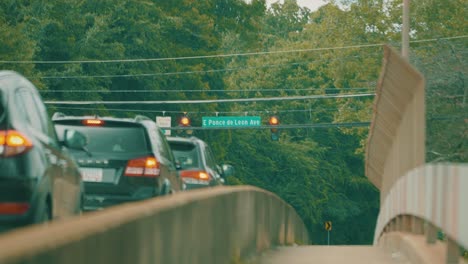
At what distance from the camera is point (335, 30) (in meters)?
71.2

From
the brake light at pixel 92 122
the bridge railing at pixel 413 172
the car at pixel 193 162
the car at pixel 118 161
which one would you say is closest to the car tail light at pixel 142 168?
the car at pixel 118 161

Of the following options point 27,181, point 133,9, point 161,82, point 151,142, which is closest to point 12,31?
point 133,9

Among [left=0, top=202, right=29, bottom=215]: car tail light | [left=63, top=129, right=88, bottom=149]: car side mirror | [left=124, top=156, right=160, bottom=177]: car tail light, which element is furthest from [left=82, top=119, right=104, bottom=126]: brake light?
[left=0, top=202, right=29, bottom=215]: car tail light

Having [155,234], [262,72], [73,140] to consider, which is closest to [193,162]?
[73,140]

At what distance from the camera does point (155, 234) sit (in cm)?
604

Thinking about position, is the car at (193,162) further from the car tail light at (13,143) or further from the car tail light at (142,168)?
the car tail light at (13,143)

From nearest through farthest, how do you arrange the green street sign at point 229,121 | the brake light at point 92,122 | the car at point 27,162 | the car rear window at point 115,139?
the car at point 27,162 → the car rear window at point 115,139 → the brake light at point 92,122 → the green street sign at point 229,121

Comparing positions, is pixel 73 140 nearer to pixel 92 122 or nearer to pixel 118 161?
pixel 118 161

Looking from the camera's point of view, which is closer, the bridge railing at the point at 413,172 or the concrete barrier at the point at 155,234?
the concrete barrier at the point at 155,234

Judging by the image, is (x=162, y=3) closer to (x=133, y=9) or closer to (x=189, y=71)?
(x=189, y=71)

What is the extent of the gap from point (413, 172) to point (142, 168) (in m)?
3.75

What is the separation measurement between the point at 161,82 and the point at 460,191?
56.9 m

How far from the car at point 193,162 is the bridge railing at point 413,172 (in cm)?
319

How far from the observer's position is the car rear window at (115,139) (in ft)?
48.4
